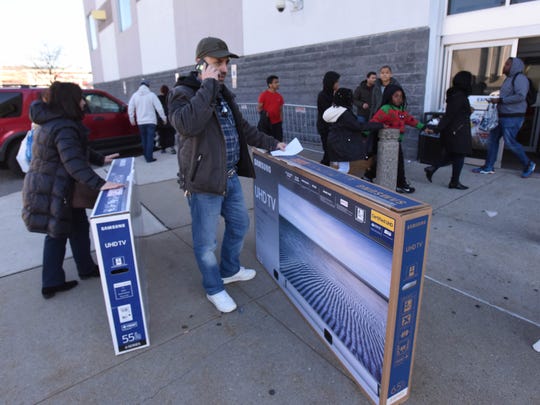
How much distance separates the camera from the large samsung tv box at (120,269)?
223 cm

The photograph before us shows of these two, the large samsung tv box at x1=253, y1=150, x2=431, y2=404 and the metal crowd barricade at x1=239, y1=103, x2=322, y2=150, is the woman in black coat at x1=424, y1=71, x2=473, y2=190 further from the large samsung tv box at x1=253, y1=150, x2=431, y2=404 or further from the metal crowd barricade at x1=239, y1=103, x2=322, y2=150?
the metal crowd barricade at x1=239, y1=103, x2=322, y2=150

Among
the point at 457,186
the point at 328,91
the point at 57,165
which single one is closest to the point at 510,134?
the point at 457,186

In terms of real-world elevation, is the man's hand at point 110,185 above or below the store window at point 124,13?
below

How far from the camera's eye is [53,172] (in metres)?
2.79

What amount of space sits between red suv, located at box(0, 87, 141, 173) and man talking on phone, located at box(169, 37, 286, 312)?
5962 millimetres

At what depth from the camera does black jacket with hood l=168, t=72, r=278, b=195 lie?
2318 millimetres

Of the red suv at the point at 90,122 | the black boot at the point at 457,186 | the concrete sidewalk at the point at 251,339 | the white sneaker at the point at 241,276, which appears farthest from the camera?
the red suv at the point at 90,122

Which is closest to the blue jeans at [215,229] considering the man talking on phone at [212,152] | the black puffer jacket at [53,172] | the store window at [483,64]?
the man talking on phone at [212,152]

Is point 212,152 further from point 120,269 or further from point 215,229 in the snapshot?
point 120,269

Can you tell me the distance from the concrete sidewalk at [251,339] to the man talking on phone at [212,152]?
39 cm

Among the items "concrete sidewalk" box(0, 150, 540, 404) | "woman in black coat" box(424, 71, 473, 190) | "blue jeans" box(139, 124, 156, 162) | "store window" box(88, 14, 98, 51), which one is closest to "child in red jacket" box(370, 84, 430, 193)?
"woman in black coat" box(424, 71, 473, 190)

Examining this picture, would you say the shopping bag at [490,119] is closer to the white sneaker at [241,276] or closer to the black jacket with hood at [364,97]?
the black jacket with hood at [364,97]

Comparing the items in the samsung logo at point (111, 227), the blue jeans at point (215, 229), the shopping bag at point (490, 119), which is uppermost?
the shopping bag at point (490, 119)

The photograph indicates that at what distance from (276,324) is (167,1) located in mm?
16046
